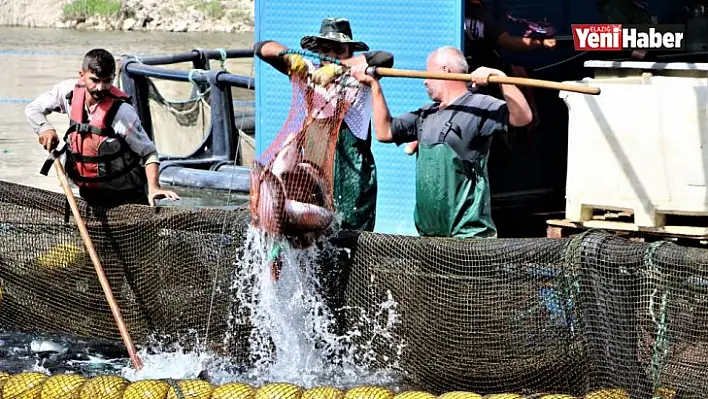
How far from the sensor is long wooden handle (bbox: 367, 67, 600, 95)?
6.55 m

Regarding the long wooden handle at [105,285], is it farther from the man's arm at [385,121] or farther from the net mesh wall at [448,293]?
the man's arm at [385,121]

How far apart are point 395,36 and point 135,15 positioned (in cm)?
4520

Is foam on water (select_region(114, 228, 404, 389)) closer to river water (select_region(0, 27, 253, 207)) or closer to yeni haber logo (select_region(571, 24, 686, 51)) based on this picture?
yeni haber logo (select_region(571, 24, 686, 51))

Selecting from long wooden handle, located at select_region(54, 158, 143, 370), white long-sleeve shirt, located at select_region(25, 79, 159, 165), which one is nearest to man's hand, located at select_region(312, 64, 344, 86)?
white long-sleeve shirt, located at select_region(25, 79, 159, 165)

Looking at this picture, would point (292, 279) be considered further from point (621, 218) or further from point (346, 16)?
point (346, 16)

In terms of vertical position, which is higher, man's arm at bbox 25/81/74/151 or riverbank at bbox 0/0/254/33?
→ riverbank at bbox 0/0/254/33

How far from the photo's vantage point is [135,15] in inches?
2085

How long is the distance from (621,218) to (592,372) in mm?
2181

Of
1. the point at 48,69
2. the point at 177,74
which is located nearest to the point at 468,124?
the point at 177,74

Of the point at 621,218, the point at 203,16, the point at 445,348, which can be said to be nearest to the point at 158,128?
the point at 621,218

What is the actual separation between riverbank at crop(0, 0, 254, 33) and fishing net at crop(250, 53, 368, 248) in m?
44.6

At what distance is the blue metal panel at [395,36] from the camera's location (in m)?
8.95

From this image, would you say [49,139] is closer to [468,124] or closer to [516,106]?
[468,124]

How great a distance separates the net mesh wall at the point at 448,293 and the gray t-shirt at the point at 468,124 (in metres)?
0.72
